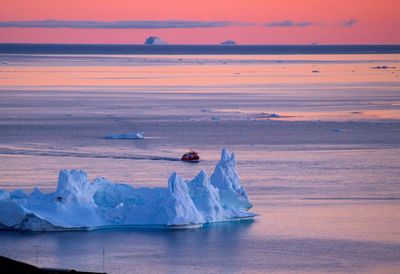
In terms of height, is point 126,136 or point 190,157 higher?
point 126,136

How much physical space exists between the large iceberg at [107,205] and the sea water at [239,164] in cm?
30

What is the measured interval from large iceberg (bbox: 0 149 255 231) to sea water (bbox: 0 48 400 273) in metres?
0.30

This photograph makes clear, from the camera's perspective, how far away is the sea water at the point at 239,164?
23469mm

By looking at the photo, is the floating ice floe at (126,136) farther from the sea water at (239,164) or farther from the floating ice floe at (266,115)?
the floating ice floe at (266,115)

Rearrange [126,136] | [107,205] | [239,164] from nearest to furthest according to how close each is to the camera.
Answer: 1. [107,205]
2. [239,164]
3. [126,136]

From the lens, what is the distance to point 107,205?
26.0 metres

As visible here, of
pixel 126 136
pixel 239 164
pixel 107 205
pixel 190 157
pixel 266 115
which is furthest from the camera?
pixel 266 115

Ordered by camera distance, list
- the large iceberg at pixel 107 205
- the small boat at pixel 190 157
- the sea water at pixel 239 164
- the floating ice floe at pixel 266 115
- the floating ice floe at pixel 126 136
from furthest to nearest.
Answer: the floating ice floe at pixel 266 115
the floating ice floe at pixel 126 136
the small boat at pixel 190 157
the large iceberg at pixel 107 205
the sea water at pixel 239 164

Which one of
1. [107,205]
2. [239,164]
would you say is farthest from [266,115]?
[107,205]

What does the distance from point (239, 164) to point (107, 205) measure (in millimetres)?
11898

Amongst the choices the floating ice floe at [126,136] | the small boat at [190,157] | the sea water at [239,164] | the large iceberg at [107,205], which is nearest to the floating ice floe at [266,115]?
the sea water at [239,164]

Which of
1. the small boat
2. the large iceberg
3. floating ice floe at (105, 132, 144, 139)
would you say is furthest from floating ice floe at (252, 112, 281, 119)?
the large iceberg

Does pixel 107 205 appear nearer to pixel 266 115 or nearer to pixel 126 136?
pixel 126 136

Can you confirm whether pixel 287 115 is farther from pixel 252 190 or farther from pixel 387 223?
pixel 387 223
